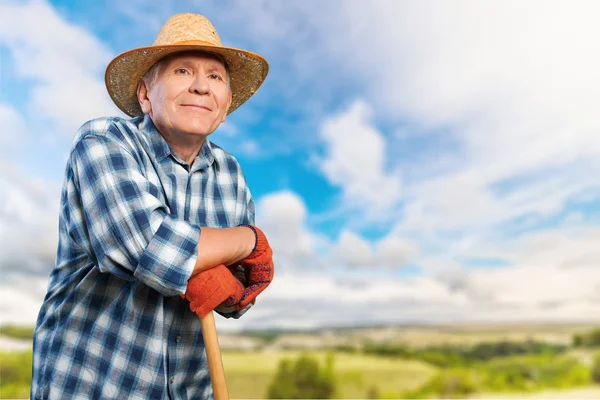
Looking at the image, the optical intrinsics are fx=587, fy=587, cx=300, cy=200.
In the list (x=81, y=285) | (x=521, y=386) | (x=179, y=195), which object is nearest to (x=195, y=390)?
(x=81, y=285)

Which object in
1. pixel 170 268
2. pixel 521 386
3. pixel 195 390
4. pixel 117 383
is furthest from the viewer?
pixel 521 386

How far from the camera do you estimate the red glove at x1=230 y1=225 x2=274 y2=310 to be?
1786mm

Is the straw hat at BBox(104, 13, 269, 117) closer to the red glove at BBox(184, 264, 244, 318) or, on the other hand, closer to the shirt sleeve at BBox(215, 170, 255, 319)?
the shirt sleeve at BBox(215, 170, 255, 319)

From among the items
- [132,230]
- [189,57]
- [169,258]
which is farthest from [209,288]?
[189,57]

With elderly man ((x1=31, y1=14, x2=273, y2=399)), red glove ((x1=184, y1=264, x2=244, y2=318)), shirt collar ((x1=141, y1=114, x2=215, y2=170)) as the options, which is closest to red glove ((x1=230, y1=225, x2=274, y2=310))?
elderly man ((x1=31, y1=14, x2=273, y2=399))

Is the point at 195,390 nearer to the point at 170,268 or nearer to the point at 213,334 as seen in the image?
the point at 213,334

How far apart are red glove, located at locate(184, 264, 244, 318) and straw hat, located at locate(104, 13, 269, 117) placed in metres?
0.72

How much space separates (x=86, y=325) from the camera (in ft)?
5.95

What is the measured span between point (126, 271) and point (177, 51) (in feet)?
2.42

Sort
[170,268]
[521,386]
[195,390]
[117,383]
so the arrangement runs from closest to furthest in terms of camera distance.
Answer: [170,268] → [117,383] → [195,390] → [521,386]

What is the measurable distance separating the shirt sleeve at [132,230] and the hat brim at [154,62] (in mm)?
418

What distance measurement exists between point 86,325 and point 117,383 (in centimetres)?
21

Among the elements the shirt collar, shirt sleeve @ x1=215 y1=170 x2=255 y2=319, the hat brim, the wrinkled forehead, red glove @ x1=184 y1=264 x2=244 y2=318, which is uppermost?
the hat brim

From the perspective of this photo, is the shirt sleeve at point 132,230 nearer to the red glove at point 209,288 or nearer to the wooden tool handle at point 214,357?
the red glove at point 209,288
